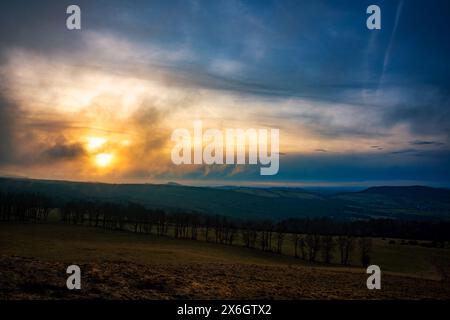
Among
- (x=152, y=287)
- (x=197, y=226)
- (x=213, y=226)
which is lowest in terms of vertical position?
(x=197, y=226)

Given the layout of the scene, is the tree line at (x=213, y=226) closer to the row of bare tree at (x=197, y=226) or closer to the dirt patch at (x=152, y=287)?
the row of bare tree at (x=197, y=226)

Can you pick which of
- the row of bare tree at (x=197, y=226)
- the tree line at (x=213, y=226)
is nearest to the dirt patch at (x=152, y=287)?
the tree line at (x=213, y=226)

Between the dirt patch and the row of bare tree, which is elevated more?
the dirt patch

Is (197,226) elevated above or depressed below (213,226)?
below

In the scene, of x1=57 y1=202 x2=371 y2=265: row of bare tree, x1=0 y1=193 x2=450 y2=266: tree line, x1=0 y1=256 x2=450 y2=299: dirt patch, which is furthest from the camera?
x1=0 y1=193 x2=450 y2=266: tree line

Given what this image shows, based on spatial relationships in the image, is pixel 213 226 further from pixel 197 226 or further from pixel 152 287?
pixel 152 287

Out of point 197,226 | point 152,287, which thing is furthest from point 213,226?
point 152,287

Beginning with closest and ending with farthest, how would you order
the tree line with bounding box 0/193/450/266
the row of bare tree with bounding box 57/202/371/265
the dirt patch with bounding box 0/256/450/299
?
the dirt patch with bounding box 0/256/450/299 < the row of bare tree with bounding box 57/202/371/265 < the tree line with bounding box 0/193/450/266

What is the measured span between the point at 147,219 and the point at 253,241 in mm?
43123

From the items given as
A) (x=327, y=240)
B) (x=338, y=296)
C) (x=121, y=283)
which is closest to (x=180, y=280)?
(x=121, y=283)

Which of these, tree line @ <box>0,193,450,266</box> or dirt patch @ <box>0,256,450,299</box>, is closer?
dirt patch @ <box>0,256,450,299</box>

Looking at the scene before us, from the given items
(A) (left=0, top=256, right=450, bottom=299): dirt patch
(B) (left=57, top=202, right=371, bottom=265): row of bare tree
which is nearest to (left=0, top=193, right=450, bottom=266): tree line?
(B) (left=57, top=202, right=371, bottom=265): row of bare tree

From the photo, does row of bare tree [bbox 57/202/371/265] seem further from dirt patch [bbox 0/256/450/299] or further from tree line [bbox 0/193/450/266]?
dirt patch [bbox 0/256/450/299]

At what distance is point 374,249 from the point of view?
9750cm
